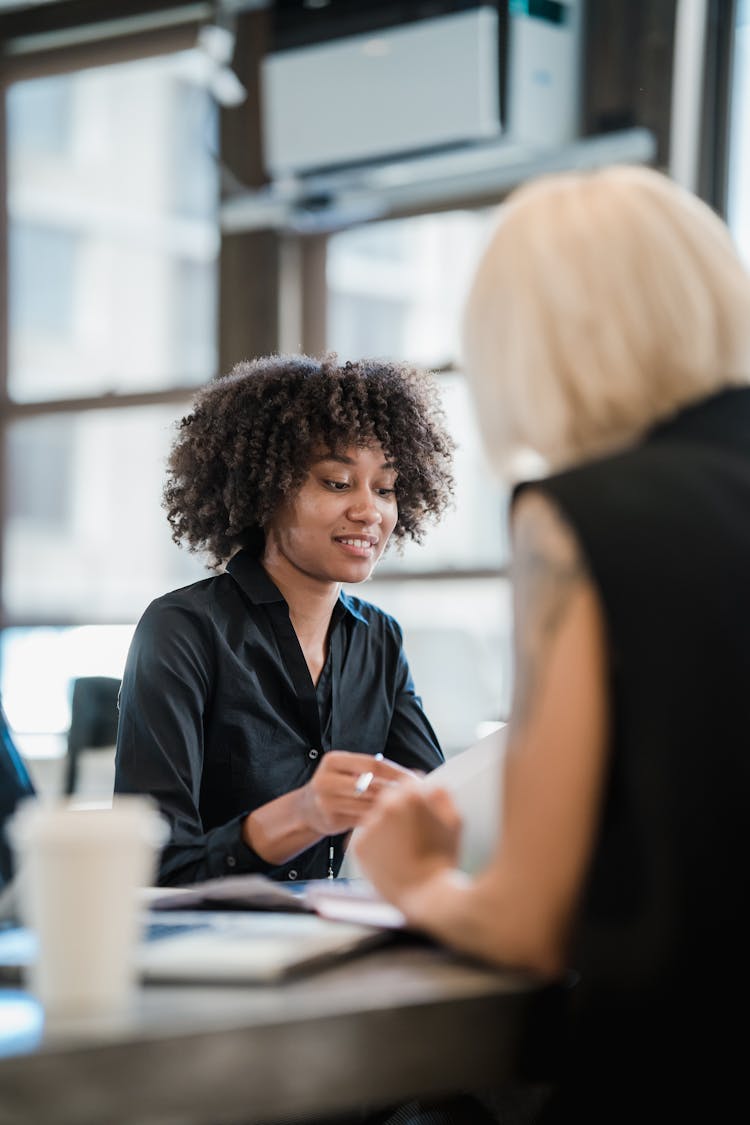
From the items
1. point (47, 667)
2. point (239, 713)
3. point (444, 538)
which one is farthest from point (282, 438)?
point (47, 667)

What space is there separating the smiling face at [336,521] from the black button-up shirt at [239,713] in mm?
61

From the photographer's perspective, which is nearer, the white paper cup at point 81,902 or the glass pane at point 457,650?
the white paper cup at point 81,902

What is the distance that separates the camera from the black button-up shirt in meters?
1.89

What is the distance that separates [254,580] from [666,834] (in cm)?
133

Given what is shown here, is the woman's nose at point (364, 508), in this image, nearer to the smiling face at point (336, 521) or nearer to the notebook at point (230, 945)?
the smiling face at point (336, 521)

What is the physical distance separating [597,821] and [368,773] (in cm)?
59

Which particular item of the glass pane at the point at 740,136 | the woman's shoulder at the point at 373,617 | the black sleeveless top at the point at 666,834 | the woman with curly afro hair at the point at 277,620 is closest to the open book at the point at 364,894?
the black sleeveless top at the point at 666,834

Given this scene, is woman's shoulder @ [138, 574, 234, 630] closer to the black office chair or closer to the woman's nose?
the woman's nose

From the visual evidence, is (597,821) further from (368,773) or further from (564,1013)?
(368,773)

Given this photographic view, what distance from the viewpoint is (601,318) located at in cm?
110

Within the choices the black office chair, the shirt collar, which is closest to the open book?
the shirt collar

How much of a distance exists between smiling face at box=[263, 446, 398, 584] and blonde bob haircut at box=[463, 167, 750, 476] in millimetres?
1070

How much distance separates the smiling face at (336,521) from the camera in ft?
7.30

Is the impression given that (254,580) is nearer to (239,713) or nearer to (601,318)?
(239,713)
